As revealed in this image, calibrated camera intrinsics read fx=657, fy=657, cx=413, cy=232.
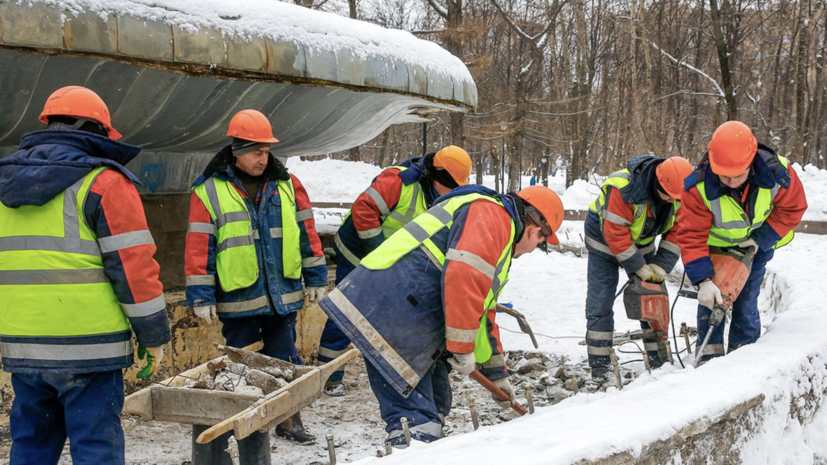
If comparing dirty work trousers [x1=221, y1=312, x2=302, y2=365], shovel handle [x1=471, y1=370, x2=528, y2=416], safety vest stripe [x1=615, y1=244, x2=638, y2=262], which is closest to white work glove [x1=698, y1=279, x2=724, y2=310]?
safety vest stripe [x1=615, y1=244, x2=638, y2=262]

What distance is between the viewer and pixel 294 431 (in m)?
3.72

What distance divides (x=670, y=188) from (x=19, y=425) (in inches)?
151

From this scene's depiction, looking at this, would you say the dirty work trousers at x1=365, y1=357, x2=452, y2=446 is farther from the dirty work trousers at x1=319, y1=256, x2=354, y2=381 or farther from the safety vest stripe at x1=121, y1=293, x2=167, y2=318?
the dirty work trousers at x1=319, y1=256, x2=354, y2=381

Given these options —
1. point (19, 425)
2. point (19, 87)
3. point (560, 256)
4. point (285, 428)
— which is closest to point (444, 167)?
point (285, 428)

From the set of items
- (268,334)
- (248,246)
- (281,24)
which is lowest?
(268,334)

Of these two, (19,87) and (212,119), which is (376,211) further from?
(19,87)

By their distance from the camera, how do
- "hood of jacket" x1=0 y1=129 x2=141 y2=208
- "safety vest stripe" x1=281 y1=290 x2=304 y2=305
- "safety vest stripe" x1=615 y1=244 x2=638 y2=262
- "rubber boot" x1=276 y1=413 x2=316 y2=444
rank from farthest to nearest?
"safety vest stripe" x1=615 y1=244 x2=638 y2=262 → "rubber boot" x1=276 y1=413 x2=316 y2=444 → "safety vest stripe" x1=281 y1=290 x2=304 y2=305 → "hood of jacket" x1=0 y1=129 x2=141 y2=208

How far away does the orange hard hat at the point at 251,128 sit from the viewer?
136 inches

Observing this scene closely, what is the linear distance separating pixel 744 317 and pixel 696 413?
6.68ft

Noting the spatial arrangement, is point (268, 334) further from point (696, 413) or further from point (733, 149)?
point (733, 149)

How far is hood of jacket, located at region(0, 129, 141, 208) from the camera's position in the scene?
2.30 m

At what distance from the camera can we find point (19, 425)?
2475 millimetres

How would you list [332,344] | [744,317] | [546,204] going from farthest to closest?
[332,344] < [744,317] < [546,204]

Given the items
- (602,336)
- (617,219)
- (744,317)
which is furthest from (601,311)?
(744,317)
